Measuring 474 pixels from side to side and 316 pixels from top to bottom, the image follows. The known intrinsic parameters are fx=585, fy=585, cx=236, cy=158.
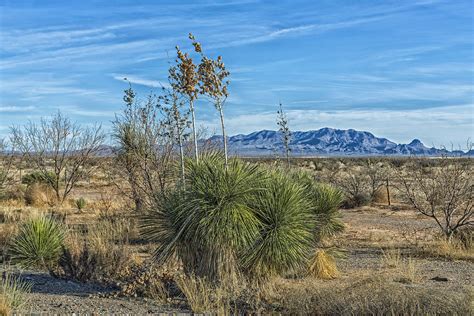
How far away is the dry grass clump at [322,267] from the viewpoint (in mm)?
11164

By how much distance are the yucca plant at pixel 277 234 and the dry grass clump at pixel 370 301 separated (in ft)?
1.61

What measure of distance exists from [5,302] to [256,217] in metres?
3.89

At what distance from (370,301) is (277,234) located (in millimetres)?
1792

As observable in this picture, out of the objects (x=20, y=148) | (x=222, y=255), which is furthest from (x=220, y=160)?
(x=20, y=148)

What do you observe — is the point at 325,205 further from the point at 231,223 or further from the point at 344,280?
the point at 231,223

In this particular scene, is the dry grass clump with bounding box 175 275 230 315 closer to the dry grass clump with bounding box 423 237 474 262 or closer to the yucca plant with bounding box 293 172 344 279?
the yucca plant with bounding box 293 172 344 279

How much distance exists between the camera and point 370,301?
27.4 feet

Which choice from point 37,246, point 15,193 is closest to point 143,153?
point 37,246

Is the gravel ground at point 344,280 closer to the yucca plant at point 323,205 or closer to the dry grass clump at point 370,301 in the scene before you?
the yucca plant at point 323,205

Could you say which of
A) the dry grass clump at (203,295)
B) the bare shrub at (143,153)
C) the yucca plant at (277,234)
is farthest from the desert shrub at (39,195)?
the yucca plant at (277,234)

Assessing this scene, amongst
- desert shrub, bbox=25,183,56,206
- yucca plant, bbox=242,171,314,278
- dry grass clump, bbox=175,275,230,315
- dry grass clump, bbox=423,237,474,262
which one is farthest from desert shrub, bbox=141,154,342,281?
desert shrub, bbox=25,183,56,206

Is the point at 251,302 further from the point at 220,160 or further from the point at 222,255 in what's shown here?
the point at 220,160

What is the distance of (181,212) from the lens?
906 cm

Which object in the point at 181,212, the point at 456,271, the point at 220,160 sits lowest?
the point at 456,271
